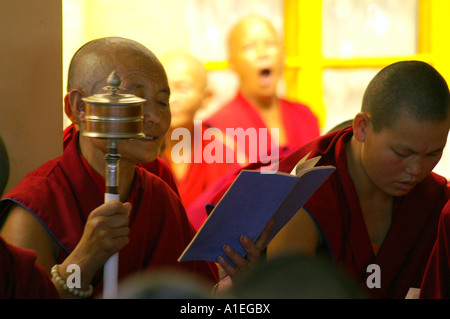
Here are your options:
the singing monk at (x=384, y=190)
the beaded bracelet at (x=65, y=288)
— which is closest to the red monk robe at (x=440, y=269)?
the singing monk at (x=384, y=190)

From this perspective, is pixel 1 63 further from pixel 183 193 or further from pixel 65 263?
pixel 183 193

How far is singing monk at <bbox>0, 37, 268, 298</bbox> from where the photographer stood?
1.83 metres

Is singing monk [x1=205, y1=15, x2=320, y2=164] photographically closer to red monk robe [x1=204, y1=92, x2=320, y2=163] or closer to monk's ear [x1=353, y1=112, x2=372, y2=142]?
red monk robe [x1=204, y1=92, x2=320, y2=163]

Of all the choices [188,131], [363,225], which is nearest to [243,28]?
[188,131]

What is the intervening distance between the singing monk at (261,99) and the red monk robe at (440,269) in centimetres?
297

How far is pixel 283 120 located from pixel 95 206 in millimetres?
3262

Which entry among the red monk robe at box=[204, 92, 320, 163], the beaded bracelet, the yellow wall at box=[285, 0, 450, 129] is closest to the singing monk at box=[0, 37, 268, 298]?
the beaded bracelet

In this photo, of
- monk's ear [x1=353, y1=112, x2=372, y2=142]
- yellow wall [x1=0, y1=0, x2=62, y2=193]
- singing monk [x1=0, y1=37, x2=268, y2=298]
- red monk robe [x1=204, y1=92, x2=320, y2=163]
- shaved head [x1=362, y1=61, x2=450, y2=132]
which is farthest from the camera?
red monk robe [x1=204, y1=92, x2=320, y2=163]

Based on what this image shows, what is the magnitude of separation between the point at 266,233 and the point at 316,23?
3.51m

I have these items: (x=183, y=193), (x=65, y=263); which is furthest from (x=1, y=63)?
(x=183, y=193)

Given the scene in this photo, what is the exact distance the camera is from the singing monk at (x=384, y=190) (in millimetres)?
2271

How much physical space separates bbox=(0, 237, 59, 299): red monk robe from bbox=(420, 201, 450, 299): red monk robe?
0.99 m

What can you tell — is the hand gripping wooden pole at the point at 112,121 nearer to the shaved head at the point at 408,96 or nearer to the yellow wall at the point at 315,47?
the shaved head at the point at 408,96

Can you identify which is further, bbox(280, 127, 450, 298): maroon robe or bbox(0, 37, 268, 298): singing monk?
bbox(280, 127, 450, 298): maroon robe
